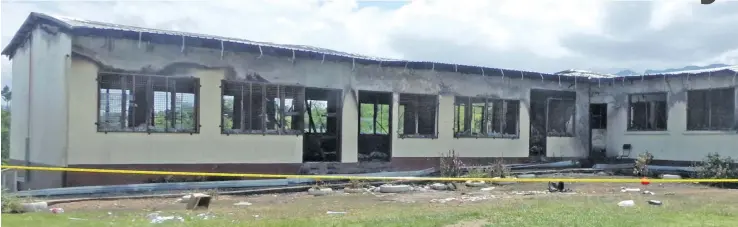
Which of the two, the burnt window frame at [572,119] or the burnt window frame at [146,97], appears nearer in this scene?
the burnt window frame at [146,97]

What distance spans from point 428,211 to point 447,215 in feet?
3.50

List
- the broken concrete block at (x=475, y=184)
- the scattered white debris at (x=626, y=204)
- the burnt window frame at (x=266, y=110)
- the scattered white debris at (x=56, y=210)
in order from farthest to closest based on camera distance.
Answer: the broken concrete block at (x=475, y=184) < the burnt window frame at (x=266, y=110) < the scattered white debris at (x=626, y=204) < the scattered white debris at (x=56, y=210)

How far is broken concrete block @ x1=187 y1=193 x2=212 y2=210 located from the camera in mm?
10656

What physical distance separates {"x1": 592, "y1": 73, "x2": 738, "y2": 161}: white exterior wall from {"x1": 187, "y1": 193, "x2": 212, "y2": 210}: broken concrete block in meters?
15.1

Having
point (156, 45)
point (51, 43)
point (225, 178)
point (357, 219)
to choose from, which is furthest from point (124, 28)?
point (357, 219)

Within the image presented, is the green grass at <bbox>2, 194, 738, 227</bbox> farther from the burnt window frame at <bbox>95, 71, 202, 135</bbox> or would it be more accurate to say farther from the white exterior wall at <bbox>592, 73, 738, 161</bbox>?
the white exterior wall at <bbox>592, 73, 738, 161</bbox>

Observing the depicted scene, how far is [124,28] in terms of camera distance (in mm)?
13672

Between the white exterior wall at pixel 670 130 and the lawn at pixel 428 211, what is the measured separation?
186 inches

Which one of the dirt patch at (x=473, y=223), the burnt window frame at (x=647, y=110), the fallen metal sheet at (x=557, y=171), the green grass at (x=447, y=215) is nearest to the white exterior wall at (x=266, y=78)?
the fallen metal sheet at (x=557, y=171)

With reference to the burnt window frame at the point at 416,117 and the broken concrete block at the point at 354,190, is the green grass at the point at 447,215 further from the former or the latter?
the burnt window frame at the point at 416,117

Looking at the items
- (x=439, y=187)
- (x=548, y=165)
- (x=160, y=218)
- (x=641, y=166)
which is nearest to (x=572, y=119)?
(x=548, y=165)

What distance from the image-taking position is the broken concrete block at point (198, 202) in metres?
10.7

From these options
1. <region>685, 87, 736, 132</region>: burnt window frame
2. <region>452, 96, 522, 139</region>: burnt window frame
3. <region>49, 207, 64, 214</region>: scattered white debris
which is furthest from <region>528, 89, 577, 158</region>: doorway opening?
<region>49, 207, 64, 214</region>: scattered white debris

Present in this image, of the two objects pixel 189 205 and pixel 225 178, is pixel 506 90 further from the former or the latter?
pixel 189 205
